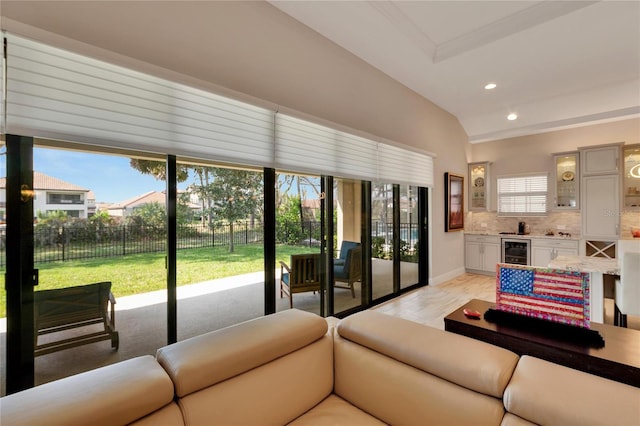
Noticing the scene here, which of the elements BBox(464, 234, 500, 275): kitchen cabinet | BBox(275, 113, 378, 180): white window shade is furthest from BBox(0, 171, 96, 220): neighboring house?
BBox(464, 234, 500, 275): kitchen cabinet

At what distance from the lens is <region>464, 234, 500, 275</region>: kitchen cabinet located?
225 inches

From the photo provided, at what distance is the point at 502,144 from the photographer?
6070 millimetres

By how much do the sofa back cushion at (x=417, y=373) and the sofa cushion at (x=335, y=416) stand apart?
0.12 feet

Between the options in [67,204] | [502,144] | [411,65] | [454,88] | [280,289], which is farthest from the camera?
[502,144]

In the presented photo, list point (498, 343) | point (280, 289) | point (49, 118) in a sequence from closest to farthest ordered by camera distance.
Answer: point (498, 343)
point (49, 118)
point (280, 289)

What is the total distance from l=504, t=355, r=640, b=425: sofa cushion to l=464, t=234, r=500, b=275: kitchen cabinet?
5289mm

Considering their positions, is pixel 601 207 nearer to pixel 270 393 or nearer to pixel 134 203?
pixel 270 393

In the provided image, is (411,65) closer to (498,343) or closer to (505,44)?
(505,44)

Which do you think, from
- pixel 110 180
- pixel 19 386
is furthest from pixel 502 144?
pixel 19 386

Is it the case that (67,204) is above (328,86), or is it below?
below

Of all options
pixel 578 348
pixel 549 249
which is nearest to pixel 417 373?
pixel 578 348

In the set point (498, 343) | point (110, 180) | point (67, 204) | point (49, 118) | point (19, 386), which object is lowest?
point (19, 386)

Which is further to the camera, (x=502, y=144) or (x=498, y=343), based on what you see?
(x=502, y=144)

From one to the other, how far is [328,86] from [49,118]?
2.47 metres
